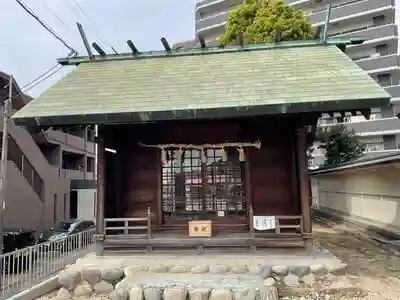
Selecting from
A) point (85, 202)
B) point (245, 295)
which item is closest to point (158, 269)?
point (245, 295)

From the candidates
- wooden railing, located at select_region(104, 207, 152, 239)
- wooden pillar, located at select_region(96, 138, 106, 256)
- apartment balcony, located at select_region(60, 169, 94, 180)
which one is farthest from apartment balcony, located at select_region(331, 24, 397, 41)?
wooden pillar, located at select_region(96, 138, 106, 256)

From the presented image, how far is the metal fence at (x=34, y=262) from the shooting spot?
7.43 metres

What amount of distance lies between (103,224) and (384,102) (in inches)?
249

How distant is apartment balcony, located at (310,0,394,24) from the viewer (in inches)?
1563

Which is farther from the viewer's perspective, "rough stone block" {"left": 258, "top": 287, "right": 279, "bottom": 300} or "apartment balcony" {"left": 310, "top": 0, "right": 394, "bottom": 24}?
"apartment balcony" {"left": 310, "top": 0, "right": 394, "bottom": 24}

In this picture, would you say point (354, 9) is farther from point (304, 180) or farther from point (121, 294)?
point (121, 294)

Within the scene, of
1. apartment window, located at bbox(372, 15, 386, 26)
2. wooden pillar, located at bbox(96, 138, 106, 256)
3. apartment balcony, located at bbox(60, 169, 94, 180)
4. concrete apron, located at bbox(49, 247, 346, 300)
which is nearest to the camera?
concrete apron, located at bbox(49, 247, 346, 300)

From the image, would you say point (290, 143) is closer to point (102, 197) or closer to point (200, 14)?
point (102, 197)

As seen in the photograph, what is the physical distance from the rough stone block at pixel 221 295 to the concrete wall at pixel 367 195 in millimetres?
6383

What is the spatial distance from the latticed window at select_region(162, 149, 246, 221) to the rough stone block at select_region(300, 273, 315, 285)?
245 cm

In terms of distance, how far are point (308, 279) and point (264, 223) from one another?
1.54 metres

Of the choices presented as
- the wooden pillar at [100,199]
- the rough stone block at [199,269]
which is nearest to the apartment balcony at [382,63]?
the wooden pillar at [100,199]

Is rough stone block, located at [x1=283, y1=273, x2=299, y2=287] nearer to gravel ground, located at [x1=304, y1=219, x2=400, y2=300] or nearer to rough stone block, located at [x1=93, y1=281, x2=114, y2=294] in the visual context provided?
gravel ground, located at [x1=304, y1=219, x2=400, y2=300]

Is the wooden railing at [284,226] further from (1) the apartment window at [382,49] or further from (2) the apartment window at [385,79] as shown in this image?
(1) the apartment window at [382,49]
